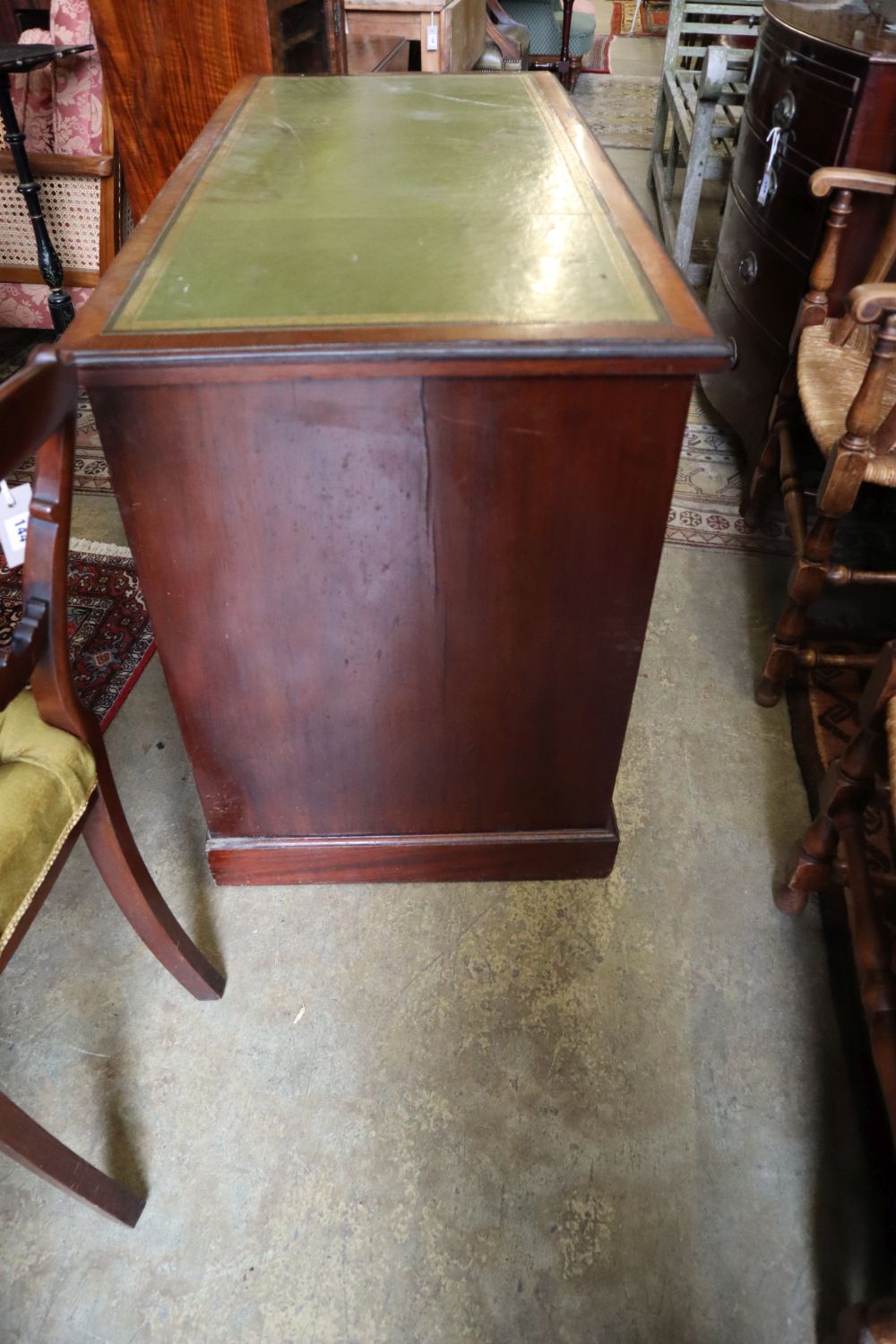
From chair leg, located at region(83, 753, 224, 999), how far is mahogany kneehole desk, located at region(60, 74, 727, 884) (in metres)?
0.20

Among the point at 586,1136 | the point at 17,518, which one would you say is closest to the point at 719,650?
the point at 586,1136

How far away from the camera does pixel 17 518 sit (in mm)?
2100

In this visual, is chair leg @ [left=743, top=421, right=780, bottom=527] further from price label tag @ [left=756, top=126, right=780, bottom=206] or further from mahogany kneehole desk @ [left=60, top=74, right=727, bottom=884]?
mahogany kneehole desk @ [left=60, top=74, right=727, bottom=884]

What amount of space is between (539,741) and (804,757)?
2.26 ft

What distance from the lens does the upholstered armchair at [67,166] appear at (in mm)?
2707

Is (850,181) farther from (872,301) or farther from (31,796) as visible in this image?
(31,796)

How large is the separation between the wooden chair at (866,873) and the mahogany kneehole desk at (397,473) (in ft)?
0.99

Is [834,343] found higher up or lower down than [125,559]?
higher up

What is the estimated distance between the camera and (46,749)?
3.17 feet

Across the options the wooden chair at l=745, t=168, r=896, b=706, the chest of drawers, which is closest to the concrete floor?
the wooden chair at l=745, t=168, r=896, b=706

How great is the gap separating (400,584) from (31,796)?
494mm

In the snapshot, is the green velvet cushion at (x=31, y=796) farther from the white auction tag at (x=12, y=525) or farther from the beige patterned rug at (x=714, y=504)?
the beige patterned rug at (x=714, y=504)

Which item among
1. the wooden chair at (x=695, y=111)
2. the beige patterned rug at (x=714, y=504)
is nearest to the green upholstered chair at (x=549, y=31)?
the wooden chair at (x=695, y=111)

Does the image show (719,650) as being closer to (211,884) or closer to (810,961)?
(810,961)
